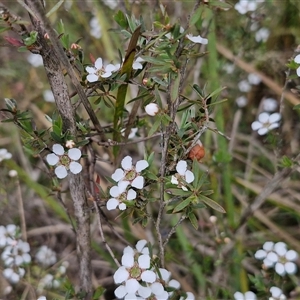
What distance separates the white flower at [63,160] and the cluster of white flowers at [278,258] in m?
0.74

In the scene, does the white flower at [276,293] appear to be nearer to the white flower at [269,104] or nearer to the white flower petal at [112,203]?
the white flower petal at [112,203]

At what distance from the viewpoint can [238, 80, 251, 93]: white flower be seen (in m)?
2.38

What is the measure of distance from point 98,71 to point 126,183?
305 millimetres

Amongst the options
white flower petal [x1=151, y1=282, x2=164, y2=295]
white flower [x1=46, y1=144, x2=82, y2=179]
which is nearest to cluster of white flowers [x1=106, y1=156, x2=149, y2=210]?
white flower [x1=46, y1=144, x2=82, y2=179]

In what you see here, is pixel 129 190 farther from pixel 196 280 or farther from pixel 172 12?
pixel 172 12

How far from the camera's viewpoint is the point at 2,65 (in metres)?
2.86

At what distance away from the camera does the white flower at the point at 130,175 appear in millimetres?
1100

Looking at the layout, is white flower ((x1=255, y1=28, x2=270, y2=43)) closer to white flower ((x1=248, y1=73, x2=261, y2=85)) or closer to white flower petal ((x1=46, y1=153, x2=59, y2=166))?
white flower ((x1=248, y1=73, x2=261, y2=85))

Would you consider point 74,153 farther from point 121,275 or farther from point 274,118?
point 274,118

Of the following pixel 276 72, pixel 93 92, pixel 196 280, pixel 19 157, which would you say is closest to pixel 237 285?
pixel 196 280

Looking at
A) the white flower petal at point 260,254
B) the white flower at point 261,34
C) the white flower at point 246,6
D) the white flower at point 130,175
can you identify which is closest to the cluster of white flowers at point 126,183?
the white flower at point 130,175

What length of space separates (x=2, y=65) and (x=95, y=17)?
79 cm

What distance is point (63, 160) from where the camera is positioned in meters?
1.15

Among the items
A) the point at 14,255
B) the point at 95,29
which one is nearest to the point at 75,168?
the point at 14,255
